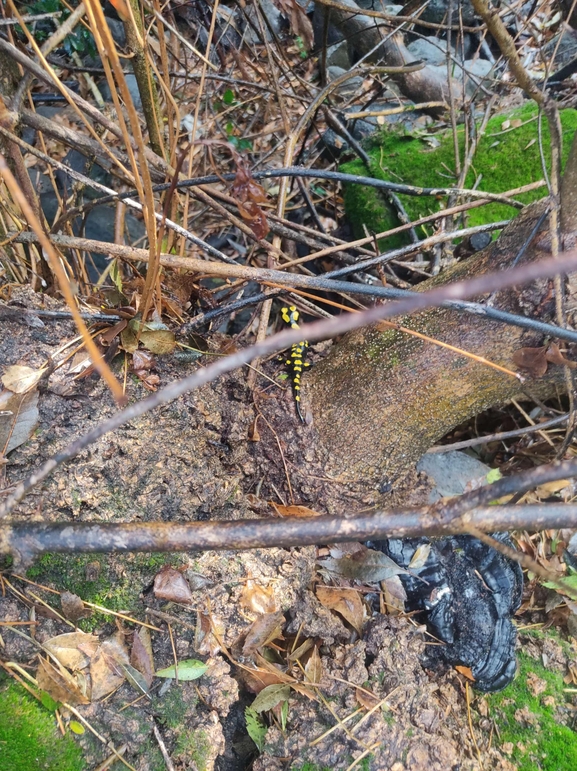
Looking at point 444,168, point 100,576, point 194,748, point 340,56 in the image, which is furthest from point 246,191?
point 340,56

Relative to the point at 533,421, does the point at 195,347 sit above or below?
above

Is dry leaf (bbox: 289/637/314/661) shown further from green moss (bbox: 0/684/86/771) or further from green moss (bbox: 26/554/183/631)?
green moss (bbox: 0/684/86/771)

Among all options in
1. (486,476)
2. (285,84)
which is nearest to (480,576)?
(486,476)

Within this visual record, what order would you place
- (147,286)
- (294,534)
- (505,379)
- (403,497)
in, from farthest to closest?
(403,497), (505,379), (147,286), (294,534)

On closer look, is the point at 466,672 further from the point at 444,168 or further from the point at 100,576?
the point at 444,168

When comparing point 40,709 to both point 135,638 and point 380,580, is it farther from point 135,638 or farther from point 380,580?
point 380,580

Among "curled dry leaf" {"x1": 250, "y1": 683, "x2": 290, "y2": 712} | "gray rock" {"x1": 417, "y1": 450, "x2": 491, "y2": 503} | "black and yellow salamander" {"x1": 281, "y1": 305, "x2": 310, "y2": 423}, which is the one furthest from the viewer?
"gray rock" {"x1": 417, "y1": 450, "x2": 491, "y2": 503}

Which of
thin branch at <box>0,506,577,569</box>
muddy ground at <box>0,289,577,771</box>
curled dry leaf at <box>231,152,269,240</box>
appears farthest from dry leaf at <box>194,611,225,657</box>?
curled dry leaf at <box>231,152,269,240</box>
